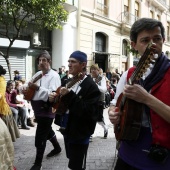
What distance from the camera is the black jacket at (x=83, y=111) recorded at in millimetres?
2945

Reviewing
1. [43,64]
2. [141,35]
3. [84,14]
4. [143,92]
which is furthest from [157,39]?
[84,14]

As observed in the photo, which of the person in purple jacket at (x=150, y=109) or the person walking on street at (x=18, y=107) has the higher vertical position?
the person in purple jacket at (x=150, y=109)

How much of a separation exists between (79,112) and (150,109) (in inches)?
55.2

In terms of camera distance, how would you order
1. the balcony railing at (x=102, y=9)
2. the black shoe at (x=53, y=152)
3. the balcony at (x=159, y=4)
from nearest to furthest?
the black shoe at (x=53, y=152) → the balcony railing at (x=102, y=9) → the balcony at (x=159, y=4)

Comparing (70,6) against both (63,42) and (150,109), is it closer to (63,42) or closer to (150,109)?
(63,42)

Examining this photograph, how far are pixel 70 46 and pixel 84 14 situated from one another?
2628mm

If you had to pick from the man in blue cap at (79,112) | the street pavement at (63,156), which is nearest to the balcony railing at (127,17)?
the street pavement at (63,156)

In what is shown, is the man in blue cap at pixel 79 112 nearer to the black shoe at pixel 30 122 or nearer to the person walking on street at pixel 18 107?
the person walking on street at pixel 18 107

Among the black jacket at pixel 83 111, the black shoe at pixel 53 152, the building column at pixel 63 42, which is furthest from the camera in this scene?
the building column at pixel 63 42

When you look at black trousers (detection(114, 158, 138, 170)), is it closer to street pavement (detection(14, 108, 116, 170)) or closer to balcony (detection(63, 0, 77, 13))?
street pavement (detection(14, 108, 116, 170))

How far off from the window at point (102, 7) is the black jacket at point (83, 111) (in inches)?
633

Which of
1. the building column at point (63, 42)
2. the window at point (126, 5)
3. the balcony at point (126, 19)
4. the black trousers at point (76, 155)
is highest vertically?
the window at point (126, 5)

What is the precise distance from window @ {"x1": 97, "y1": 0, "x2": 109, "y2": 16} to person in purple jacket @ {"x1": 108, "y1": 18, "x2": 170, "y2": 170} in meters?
17.2

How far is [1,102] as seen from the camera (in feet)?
16.3
